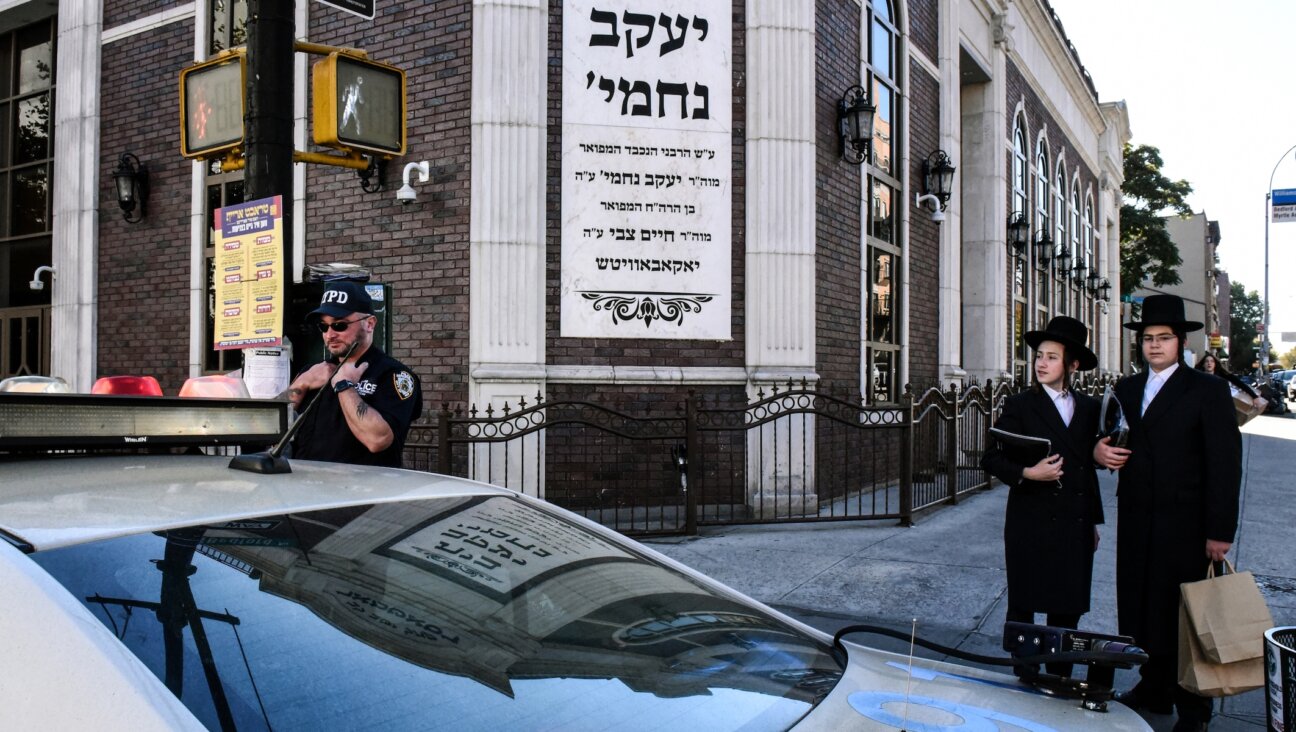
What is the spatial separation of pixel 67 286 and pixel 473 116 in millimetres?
Answer: 6652

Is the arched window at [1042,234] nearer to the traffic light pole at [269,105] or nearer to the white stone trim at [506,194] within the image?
the white stone trim at [506,194]

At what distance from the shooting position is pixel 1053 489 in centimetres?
410

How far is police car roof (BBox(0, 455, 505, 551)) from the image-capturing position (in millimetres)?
1523

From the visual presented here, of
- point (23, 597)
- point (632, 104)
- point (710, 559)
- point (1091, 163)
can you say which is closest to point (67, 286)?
point (632, 104)

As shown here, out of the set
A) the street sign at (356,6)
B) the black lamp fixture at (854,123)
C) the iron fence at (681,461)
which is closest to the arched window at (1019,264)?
the black lamp fixture at (854,123)

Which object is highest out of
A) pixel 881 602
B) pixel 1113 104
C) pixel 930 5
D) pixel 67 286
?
pixel 1113 104

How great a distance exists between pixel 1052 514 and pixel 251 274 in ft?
12.7

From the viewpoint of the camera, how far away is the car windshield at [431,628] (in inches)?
55.8

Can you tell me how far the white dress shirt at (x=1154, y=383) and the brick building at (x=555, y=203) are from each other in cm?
504

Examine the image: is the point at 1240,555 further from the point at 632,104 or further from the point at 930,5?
the point at 930,5

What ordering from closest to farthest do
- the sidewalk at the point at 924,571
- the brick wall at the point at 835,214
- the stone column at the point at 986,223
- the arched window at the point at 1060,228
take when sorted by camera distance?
the sidewalk at the point at 924,571, the brick wall at the point at 835,214, the stone column at the point at 986,223, the arched window at the point at 1060,228

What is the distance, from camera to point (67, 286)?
1183 cm

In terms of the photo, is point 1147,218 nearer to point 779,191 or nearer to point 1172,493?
point 779,191

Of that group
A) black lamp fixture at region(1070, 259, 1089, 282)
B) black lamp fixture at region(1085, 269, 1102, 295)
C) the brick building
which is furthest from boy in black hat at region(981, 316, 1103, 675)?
black lamp fixture at region(1085, 269, 1102, 295)
